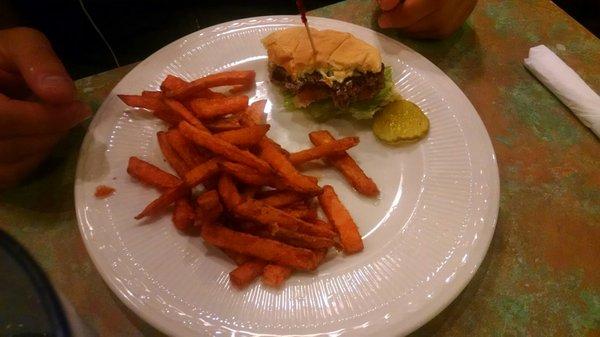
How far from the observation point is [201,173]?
5.28ft

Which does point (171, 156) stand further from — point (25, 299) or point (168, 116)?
point (25, 299)

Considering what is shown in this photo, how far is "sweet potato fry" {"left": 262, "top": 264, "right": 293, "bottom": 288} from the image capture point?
1.47 meters

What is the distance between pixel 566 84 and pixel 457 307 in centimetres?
124

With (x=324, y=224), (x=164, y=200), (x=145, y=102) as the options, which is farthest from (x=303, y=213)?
(x=145, y=102)

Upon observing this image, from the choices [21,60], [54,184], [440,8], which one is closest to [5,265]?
[21,60]

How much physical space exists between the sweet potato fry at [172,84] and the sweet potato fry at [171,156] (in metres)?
0.19

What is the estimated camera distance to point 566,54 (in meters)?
2.40

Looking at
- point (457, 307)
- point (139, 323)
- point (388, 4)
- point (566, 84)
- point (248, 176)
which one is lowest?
point (457, 307)

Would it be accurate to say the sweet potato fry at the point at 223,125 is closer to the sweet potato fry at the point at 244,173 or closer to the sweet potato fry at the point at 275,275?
the sweet potato fry at the point at 244,173

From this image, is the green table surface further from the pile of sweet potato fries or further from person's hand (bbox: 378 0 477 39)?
the pile of sweet potato fries

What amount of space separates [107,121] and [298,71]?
81cm

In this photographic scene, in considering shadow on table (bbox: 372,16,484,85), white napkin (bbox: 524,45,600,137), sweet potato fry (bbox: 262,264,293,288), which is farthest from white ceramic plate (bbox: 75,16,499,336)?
white napkin (bbox: 524,45,600,137)

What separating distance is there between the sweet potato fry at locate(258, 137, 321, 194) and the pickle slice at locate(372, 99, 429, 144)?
1.51 feet

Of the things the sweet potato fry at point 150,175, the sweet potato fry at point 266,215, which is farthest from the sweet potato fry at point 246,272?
the sweet potato fry at point 150,175
